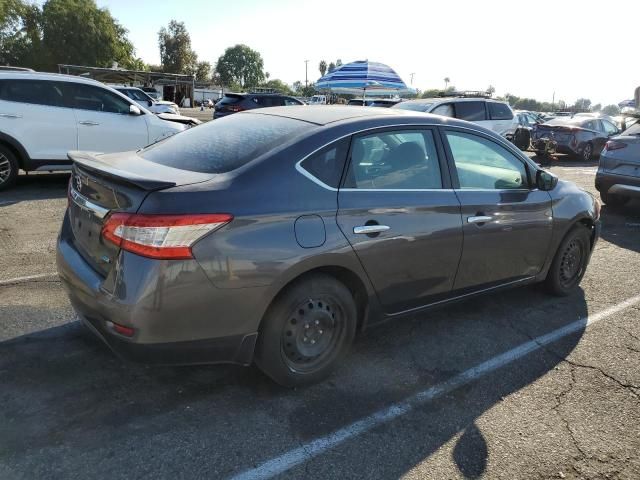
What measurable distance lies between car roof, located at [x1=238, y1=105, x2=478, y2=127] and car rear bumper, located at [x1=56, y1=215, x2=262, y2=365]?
132 centimetres

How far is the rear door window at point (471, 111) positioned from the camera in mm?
13373

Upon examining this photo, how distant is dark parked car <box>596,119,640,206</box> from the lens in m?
8.06

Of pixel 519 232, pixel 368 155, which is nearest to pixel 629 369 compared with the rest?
pixel 519 232

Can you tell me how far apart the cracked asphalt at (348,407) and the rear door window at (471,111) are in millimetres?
9956

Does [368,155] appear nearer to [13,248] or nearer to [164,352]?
[164,352]

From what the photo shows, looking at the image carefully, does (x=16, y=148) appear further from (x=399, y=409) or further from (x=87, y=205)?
(x=399, y=409)

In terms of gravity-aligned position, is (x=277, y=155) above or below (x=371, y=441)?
above

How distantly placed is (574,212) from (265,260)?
318 centimetres

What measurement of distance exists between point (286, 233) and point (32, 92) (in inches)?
277

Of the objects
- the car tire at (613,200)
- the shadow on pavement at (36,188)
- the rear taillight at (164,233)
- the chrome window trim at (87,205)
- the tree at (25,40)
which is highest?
the tree at (25,40)

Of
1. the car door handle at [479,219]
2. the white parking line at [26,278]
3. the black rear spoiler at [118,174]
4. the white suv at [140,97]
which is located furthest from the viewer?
the white suv at [140,97]

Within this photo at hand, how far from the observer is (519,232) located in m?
4.07

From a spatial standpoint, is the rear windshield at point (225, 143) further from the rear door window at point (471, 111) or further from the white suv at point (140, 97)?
the white suv at point (140, 97)

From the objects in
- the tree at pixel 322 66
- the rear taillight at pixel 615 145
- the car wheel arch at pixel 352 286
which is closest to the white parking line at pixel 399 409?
the car wheel arch at pixel 352 286
